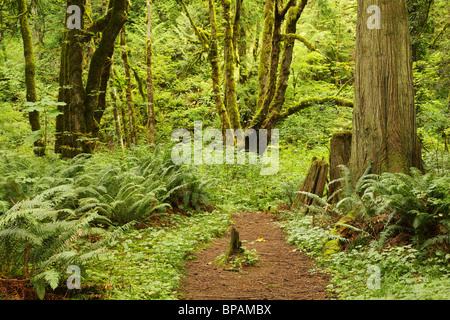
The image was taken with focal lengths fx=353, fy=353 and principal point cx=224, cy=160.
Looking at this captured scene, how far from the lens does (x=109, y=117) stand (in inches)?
860

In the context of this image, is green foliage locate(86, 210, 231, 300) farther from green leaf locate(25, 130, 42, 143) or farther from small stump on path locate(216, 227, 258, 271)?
green leaf locate(25, 130, 42, 143)

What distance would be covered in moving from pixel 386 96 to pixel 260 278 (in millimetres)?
3600

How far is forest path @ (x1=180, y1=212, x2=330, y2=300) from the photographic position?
4020 millimetres

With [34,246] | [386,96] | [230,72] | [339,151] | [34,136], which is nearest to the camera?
[34,246]

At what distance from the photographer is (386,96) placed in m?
5.82

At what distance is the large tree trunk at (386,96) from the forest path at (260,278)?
1.96m

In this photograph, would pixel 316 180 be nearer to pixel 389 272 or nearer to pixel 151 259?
pixel 389 272

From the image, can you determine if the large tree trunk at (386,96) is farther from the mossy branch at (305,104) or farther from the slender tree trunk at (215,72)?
the slender tree trunk at (215,72)

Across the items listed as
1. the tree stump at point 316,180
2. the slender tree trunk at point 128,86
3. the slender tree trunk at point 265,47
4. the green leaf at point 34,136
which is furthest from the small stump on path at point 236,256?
the slender tree trunk at point 265,47

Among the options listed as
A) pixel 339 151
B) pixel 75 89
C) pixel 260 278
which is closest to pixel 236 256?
pixel 260 278

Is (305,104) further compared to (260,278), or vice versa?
(305,104)
